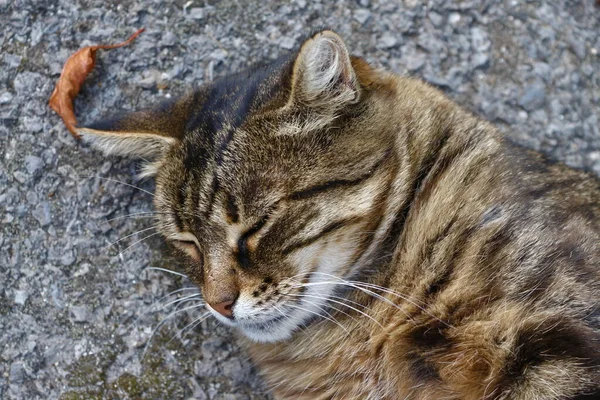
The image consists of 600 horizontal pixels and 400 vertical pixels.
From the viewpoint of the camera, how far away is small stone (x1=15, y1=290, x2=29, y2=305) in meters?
2.55

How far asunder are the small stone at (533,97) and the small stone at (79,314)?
1987 millimetres

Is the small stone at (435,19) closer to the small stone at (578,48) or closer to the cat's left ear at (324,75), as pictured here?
the small stone at (578,48)

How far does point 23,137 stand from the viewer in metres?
2.64

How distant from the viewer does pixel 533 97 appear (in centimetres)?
301

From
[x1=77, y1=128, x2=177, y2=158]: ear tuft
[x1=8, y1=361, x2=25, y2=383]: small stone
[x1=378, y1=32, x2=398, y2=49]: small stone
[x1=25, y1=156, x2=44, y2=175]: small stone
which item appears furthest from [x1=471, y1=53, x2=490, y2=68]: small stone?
[x1=8, y1=361, x2=25, y2=383]: small stone

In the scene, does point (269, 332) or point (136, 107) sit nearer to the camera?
point (269, 332)

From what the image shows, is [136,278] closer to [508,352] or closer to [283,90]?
[283,90]

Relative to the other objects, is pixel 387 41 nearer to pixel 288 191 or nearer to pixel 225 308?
pixel 288 191

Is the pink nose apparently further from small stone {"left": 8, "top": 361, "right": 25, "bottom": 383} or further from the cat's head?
small stone {"left": 8, "top": 361, "right": 25, "bottom": 383}

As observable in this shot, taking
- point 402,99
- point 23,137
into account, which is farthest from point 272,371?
point 23,137

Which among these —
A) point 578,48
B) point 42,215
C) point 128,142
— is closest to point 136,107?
point 128,142

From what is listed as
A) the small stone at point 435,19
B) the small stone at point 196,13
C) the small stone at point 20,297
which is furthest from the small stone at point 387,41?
the small stone at point 20,297

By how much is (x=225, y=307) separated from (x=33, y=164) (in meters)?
1.02

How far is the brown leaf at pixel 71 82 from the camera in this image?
2629 mm
